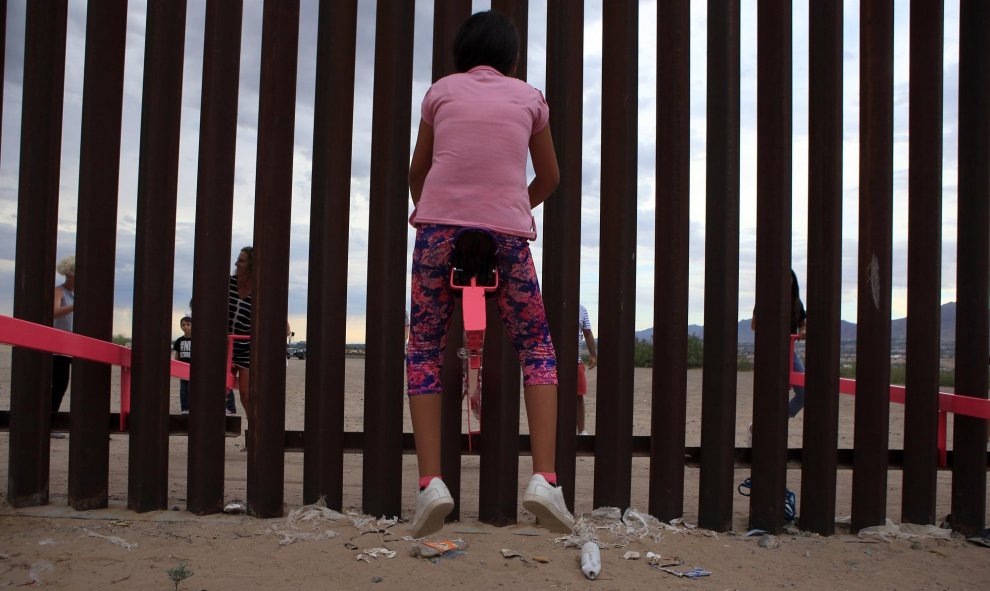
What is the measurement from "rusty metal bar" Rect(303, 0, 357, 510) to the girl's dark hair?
1.10 m

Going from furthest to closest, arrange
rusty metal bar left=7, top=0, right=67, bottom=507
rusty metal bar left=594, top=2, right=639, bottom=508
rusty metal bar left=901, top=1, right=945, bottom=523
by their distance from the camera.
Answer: rusty metal bar left=901, top=1, right=945, bottom=523 < rusty metal bar left=7, top=0, right=67, bottom=507 < rusty metal bar left=594, top=2, right=639, bottom=508

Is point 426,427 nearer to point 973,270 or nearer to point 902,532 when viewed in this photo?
point 902,532

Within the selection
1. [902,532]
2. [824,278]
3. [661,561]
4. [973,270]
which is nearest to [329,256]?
[661,561]

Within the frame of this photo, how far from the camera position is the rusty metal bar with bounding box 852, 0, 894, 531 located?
4.04m

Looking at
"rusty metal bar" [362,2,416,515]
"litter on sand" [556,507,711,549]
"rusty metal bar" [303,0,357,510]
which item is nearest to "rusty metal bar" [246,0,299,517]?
"rusty metal bar" [303,0,357,510]

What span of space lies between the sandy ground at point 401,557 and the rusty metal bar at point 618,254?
0.35m

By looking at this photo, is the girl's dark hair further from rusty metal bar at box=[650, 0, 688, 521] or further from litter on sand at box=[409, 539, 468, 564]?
litter on sand at box=[409, 539, 468, 564]

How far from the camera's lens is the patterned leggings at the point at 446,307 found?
107 inches

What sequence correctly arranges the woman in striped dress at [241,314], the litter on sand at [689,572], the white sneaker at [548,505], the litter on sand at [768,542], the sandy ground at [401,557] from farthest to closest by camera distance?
1. the woman in striped dress at [241,314]
2. the litter on sand at [768,542]
3. the litter on sand at [689,572]
4. the sandy ground at [401,557]
5. the white sneaker at [548,505]

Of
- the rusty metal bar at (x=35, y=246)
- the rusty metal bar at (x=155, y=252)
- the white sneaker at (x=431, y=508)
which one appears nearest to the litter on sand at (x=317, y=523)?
the rusty metal bar at (x=155, y=252)

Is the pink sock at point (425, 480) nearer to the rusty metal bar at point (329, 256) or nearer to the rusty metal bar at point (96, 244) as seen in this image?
the rusty metal bar at point (329, 256)

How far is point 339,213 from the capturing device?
12.5 feet

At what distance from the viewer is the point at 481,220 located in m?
2.67

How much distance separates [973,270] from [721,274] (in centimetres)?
138
